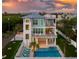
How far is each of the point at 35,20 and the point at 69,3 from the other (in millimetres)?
523

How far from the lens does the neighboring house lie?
414 centimetres

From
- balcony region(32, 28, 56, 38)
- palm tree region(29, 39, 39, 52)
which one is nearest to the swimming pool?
palm tree region(29, 39, 39, 52)

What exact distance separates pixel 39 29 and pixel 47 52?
1.10 feet

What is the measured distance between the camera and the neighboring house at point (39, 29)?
163 inches

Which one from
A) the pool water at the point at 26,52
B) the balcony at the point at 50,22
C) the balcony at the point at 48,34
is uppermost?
the balcony at the point at 50,22

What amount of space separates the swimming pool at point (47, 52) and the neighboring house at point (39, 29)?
2.4 inches

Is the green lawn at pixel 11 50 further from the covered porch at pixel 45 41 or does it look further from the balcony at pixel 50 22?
the balcony at pixel 50 22

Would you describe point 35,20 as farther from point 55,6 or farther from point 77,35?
point 77,35

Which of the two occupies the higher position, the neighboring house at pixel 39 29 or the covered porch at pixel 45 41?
the neighboring house at pixel 39 29

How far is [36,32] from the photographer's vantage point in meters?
4.15

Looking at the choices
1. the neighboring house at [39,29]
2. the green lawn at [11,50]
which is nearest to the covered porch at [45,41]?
the neighboring house at [39,29]

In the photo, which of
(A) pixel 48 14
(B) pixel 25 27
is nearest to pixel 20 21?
(B) pixel 25 27

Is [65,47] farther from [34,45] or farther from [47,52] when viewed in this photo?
[34,45]

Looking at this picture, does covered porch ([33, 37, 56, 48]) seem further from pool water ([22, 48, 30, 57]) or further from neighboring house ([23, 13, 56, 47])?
pool water ([22, 48, 30, 57])
